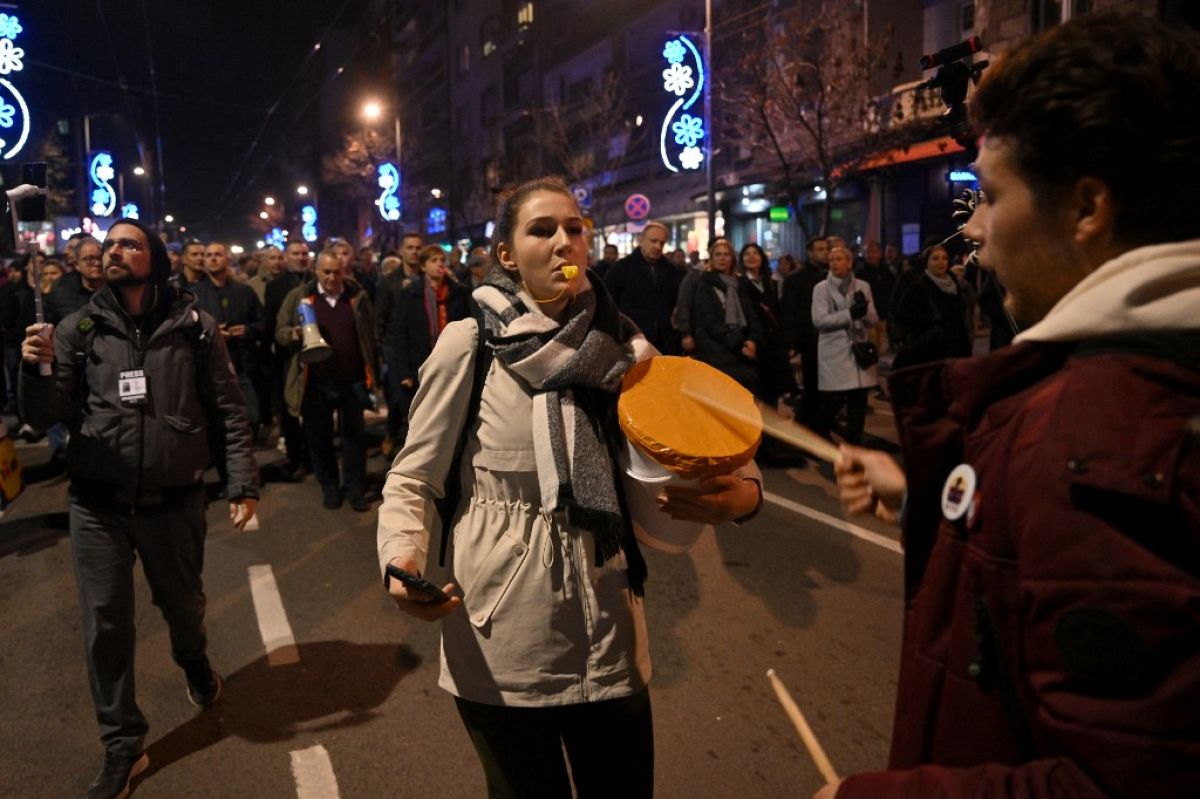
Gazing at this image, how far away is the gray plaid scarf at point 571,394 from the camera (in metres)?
2.23

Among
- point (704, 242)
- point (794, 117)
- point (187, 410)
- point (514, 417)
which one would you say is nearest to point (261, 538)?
point (187, 410)

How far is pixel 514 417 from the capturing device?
2.34 meters

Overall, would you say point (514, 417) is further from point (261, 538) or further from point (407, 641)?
point (261, 538)

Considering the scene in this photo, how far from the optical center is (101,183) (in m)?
27.1

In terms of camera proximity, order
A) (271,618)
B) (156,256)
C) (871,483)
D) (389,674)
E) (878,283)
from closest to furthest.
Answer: (871,483) → (156,256) → (389,674) → (271,618) → (878,283)

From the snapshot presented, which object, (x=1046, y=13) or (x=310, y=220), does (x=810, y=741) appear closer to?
(x=1046, y=13)

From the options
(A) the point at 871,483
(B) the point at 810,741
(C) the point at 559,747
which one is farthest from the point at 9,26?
(B) the point at 810,741

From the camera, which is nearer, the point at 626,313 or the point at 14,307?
the point at 626,313

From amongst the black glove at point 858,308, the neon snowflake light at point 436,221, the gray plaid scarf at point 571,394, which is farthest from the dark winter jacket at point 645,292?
the neon snowflake light at point 436,221

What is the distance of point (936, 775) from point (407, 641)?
4.31 metres

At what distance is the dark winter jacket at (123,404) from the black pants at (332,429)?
13.0 ft

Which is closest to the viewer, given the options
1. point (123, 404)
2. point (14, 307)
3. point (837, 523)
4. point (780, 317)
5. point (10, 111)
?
point (123, 404)

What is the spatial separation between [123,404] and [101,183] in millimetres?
27640

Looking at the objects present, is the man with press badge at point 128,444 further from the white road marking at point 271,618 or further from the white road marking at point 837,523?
the white road marking at point 837,523
